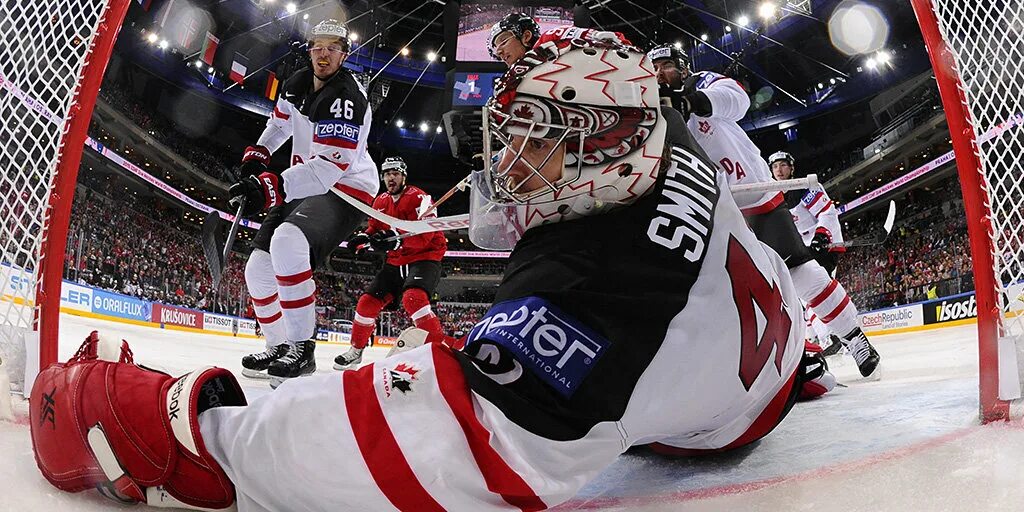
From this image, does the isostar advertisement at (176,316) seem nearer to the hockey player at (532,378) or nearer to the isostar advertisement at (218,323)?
the isostar advertisement at (218,323)

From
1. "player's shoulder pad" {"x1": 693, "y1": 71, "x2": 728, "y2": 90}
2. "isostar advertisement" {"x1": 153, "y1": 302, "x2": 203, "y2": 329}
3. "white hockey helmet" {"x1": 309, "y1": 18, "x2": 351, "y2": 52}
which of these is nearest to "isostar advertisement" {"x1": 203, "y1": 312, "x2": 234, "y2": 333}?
"isostar advertisement" {"x1": 153, "y1": 302, "x2": 203, "y2": 329}

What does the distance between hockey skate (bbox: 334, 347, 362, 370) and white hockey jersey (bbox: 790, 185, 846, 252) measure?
292 cm

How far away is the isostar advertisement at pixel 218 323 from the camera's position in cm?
1003

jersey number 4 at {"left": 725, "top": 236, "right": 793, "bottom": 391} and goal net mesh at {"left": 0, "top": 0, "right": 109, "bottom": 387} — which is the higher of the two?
goal net mesh at {"left": 0, "top": 0, "right": 109, "bottom": 387}

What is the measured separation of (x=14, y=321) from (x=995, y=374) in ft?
6.37

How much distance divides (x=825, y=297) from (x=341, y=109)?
202cm

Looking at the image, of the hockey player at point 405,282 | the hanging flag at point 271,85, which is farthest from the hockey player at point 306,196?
the hanging flag at point 271,85

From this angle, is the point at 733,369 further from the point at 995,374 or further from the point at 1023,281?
the point at 1023,281

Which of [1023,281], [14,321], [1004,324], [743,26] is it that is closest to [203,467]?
[14,321]

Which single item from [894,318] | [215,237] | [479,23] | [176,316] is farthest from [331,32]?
[894,318]

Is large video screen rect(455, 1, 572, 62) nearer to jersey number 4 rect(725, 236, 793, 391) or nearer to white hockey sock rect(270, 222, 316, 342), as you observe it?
white hockey sock rect(270, 222, 316, 342)

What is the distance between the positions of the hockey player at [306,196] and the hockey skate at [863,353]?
1.96 meters

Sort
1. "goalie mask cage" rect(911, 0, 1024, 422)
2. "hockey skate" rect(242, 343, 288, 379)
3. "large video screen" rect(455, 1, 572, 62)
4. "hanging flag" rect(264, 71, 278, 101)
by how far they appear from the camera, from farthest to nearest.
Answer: "hanging flag" rect(264, 71, 278, 101) → "large video screen" rect(455, 1, 572, 62) → "hockey skate" rect(242, 343, 288, 379) → "goalie mask cage" rect(911, 0, 1024, 422)

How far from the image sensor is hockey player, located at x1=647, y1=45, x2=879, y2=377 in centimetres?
225
